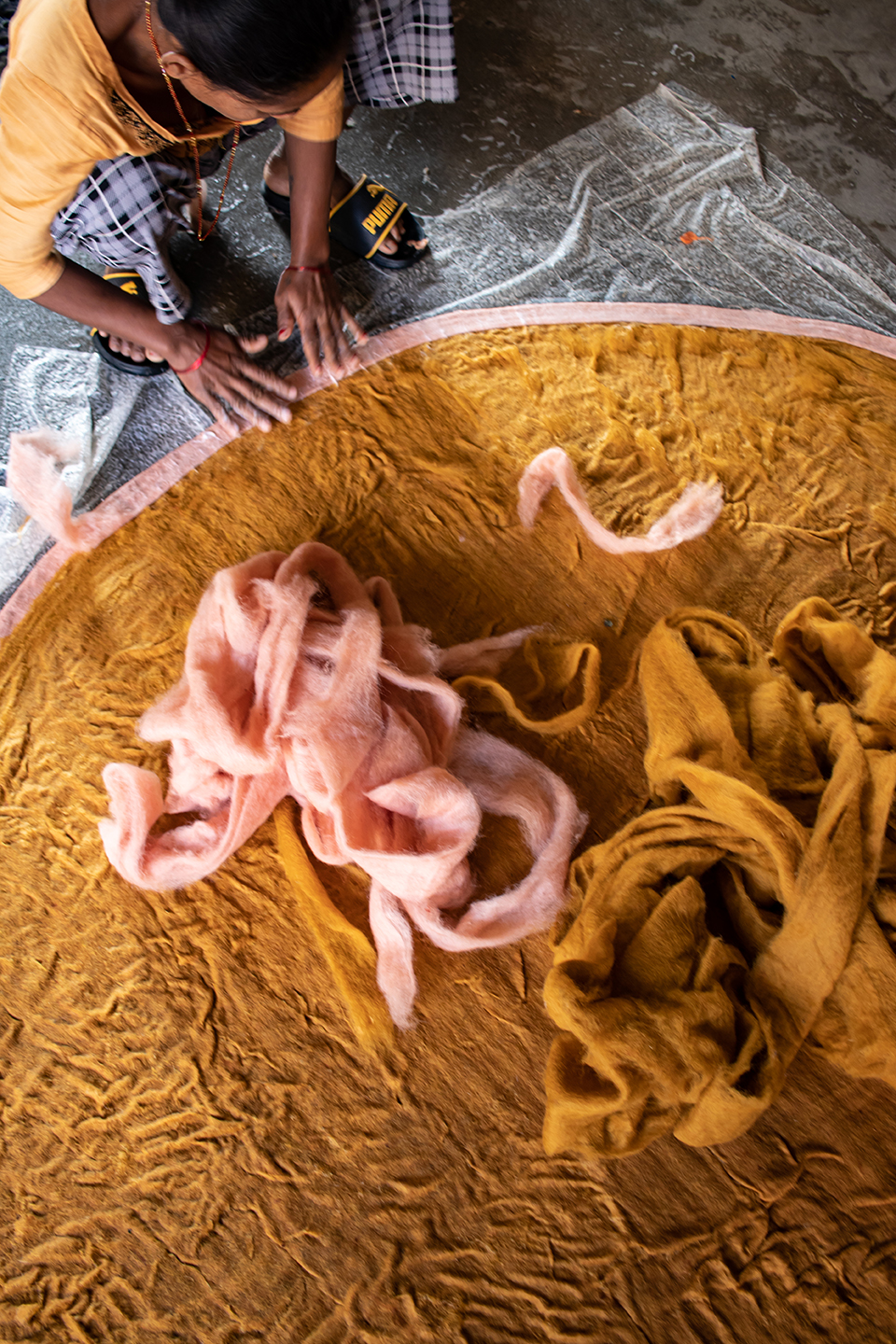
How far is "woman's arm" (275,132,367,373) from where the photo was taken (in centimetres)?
141

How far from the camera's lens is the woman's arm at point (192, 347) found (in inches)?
50.8

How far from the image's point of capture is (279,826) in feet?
3.66

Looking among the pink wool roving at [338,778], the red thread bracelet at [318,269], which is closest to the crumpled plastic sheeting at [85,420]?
the red thread bracelet at [318,269]

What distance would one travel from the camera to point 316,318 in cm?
145

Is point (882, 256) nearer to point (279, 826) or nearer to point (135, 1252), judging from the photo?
point (279, 826)

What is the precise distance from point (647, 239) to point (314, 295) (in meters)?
0.72

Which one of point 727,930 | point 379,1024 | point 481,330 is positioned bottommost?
point 727,930

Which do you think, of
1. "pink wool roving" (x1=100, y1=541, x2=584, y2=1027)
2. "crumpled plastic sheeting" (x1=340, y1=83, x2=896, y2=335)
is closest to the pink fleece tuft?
"pink wool roving" (x1=100, y1=541, x2=584, y2=1027)

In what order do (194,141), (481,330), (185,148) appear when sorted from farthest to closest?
(481,330) < (185,148) < (194,141)

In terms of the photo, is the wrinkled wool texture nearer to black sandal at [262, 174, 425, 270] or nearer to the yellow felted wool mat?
the yellow felted wool mat

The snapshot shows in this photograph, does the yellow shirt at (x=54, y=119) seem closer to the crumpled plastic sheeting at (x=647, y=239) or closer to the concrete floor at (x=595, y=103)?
the concrete floor at (x=595, y=103)

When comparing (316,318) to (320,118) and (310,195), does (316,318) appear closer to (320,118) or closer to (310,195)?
(310,195)

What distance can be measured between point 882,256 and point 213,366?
1409 mm

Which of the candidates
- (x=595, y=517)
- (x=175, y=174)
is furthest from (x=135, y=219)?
(x=595, y=517)
